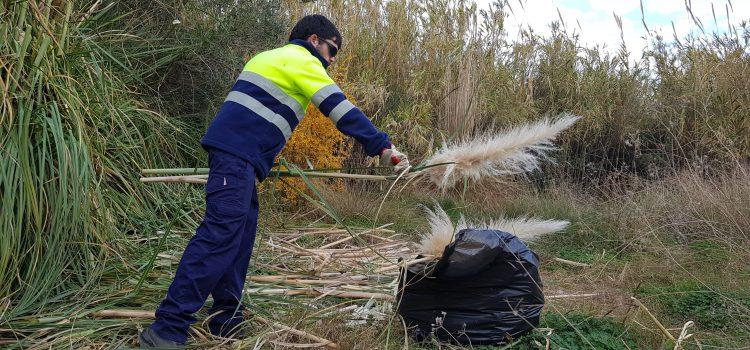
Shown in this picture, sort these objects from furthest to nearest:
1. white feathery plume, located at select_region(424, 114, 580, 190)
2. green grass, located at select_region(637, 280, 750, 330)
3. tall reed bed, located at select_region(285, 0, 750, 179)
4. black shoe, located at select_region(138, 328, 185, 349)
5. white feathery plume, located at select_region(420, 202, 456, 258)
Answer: tall reed bed, located at select_region(285, 0, 750, 179) → green grass, located at select_region(637, 280, 750, 330) → white feathery plume, located at select_region(420, 202, 456, 258) → white feathery plume, located at select_region(424, 114, 580, 190) → black shoe, located at select_region(138, 328, 185, 349)

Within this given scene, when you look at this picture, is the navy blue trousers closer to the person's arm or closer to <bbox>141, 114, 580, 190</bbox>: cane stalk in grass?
the person's arm

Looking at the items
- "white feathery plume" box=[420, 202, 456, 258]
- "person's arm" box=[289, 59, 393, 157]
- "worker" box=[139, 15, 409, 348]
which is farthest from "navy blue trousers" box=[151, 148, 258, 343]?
"white feathery plume" box=[420, 202, 456, 258]

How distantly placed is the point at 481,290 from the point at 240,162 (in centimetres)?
141

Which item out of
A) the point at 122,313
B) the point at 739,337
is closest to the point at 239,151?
the point at 122,313

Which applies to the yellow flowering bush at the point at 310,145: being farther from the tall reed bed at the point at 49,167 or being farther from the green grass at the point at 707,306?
the green grass at the point at 707,306

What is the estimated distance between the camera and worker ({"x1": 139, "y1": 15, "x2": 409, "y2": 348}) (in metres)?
3.22

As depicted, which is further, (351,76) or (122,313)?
(351,76)

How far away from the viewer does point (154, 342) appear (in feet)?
10.3

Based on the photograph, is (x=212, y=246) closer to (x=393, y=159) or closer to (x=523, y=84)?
(x=393, y=159)

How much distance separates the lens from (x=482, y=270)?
141 inches

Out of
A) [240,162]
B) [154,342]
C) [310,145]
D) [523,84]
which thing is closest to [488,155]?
[240,162]

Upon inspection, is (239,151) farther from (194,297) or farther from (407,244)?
(407,244)

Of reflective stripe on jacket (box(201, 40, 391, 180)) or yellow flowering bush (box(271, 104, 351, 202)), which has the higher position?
reflective stripe on jacket (box(201, 40, 391, 180))

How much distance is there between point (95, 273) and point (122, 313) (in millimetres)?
520
